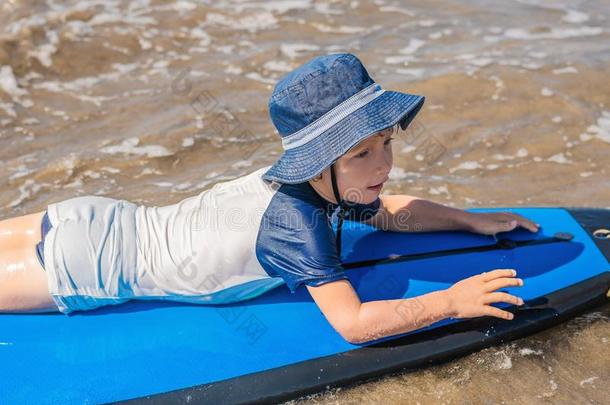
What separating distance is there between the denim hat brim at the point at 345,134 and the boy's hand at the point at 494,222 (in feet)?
2.70

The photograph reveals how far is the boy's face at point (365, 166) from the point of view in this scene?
220 centimetres

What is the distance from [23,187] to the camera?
4113 millimetres

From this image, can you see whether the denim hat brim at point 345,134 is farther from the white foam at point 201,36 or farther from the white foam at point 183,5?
the white foam at point 183,5

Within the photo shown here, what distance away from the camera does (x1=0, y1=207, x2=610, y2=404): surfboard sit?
92.0 inches

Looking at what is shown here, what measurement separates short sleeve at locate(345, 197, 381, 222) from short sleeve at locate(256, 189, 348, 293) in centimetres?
41

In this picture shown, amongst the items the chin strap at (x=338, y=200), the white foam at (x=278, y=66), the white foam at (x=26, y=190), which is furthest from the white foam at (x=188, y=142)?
the chin strap at (x=338, y=200)

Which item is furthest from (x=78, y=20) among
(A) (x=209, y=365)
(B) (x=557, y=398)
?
(B) (x=557, y=398)

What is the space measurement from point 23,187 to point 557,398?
308cm

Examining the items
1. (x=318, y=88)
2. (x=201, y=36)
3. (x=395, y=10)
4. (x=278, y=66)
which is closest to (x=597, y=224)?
(x=318, y=88)

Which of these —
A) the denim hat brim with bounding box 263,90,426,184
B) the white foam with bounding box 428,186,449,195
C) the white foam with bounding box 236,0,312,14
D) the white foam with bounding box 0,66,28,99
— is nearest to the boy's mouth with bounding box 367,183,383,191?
the denim hat brim with bounding box 263,90,426,184

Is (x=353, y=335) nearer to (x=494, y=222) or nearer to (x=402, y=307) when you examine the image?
(x=402, y=307)

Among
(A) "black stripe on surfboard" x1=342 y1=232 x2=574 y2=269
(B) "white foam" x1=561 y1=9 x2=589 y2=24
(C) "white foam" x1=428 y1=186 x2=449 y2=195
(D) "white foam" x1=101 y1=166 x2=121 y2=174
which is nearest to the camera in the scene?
(A) "black stripe on surfboard" x1=342 y1=232 x2=574 y2=269

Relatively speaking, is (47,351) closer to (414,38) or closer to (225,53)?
(225,53)

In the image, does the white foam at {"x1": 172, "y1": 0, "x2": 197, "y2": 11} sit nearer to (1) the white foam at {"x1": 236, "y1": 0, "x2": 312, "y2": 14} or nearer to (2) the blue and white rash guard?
(1) the white foam at {"x1": 236, "y1": 0, "x2": 312, "y2": 14}
